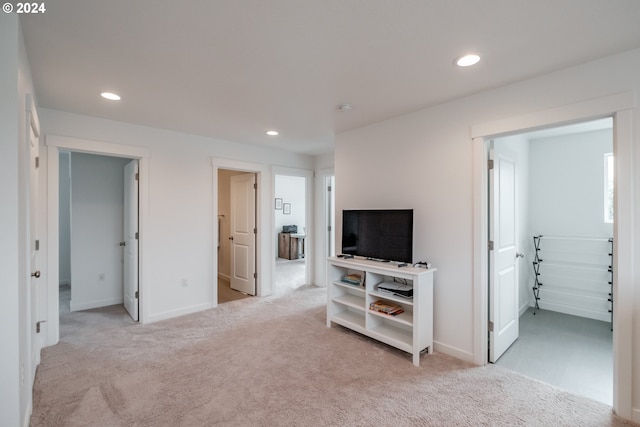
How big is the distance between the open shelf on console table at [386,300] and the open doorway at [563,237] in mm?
1030

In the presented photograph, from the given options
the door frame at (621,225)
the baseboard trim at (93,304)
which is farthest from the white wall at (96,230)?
the door frame at (621,225)

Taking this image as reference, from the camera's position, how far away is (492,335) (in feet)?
8.76

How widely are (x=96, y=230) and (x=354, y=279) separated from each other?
375 cm

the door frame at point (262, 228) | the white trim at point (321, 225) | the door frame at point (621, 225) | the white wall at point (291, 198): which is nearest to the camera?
the door frame at point (621, 225)

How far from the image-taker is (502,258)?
→ 284cm

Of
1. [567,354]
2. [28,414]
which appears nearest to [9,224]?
[28,414]

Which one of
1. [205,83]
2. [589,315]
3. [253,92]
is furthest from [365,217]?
[589,315]

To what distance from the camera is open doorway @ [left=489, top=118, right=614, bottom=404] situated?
3314 millimetres

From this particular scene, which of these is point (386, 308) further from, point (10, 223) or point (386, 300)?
point (10, 223)

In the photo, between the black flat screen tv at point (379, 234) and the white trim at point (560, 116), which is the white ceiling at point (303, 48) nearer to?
the white trim at point (560, 116)

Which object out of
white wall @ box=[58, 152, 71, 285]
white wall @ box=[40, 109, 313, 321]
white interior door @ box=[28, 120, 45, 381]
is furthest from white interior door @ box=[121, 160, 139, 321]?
white wall @ box=[58, 152, 71, 285]

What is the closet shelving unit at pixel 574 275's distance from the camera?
3719 mm

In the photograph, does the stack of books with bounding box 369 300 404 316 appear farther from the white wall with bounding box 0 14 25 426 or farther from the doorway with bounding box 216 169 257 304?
the white wall with bounding box 0 14 25 426

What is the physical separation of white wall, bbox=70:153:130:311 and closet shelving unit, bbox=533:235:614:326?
611 cm
